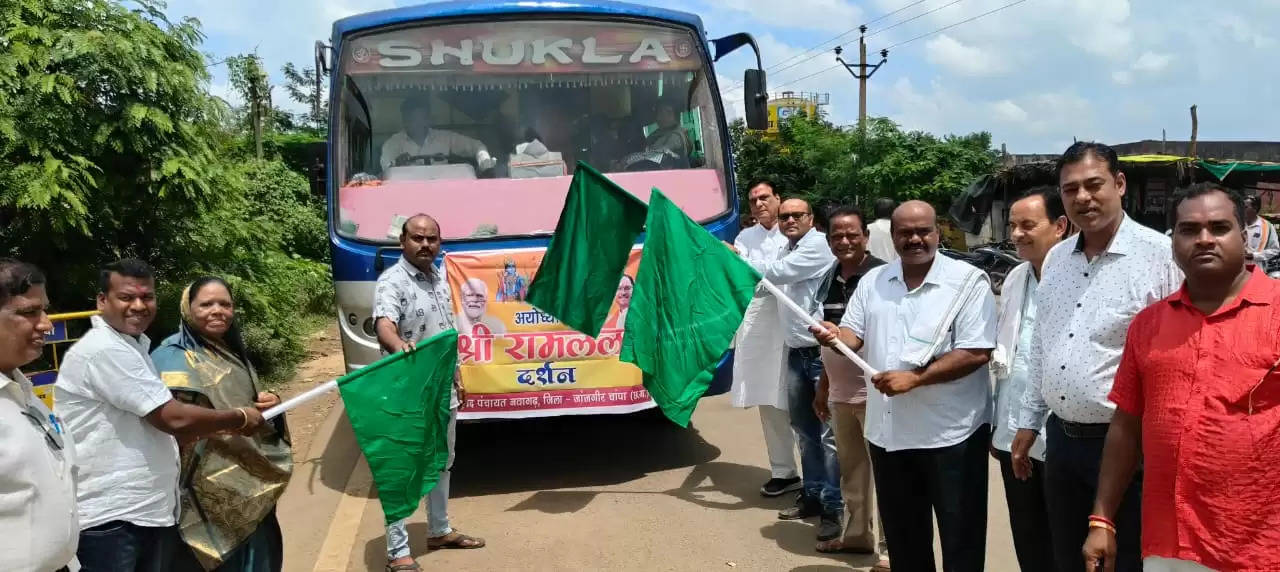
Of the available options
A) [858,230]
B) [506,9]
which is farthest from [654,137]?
[858,230]

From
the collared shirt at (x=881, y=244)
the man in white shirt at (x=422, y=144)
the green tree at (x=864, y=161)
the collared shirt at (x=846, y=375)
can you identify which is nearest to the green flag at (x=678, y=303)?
the collared shirt at (x=846, y=375)

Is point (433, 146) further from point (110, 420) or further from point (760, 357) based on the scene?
point (110, 420)

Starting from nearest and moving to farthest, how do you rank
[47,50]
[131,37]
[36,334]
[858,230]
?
[36,334], [858,230], [47,50], [131,37]

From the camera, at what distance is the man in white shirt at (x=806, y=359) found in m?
5.33

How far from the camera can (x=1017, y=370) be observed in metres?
3.55

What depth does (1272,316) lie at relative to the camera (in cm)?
239

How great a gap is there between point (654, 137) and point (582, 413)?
2021mm

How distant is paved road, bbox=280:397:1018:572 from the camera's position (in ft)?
17.0

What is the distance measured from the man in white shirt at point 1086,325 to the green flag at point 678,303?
171 centimetres

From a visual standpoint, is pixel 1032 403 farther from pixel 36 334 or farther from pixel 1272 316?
pixel 36 334

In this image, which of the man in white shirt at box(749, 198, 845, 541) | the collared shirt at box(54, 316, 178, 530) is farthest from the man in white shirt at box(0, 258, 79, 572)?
the man in white shirt at box(749, 198, 845, 541)

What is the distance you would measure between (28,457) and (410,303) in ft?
8.90

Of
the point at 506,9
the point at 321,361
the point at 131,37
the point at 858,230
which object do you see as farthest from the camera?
the point at 321,361

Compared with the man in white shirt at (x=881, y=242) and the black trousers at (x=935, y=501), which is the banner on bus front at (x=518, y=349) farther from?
the black trousers at (x=935, y=501)
